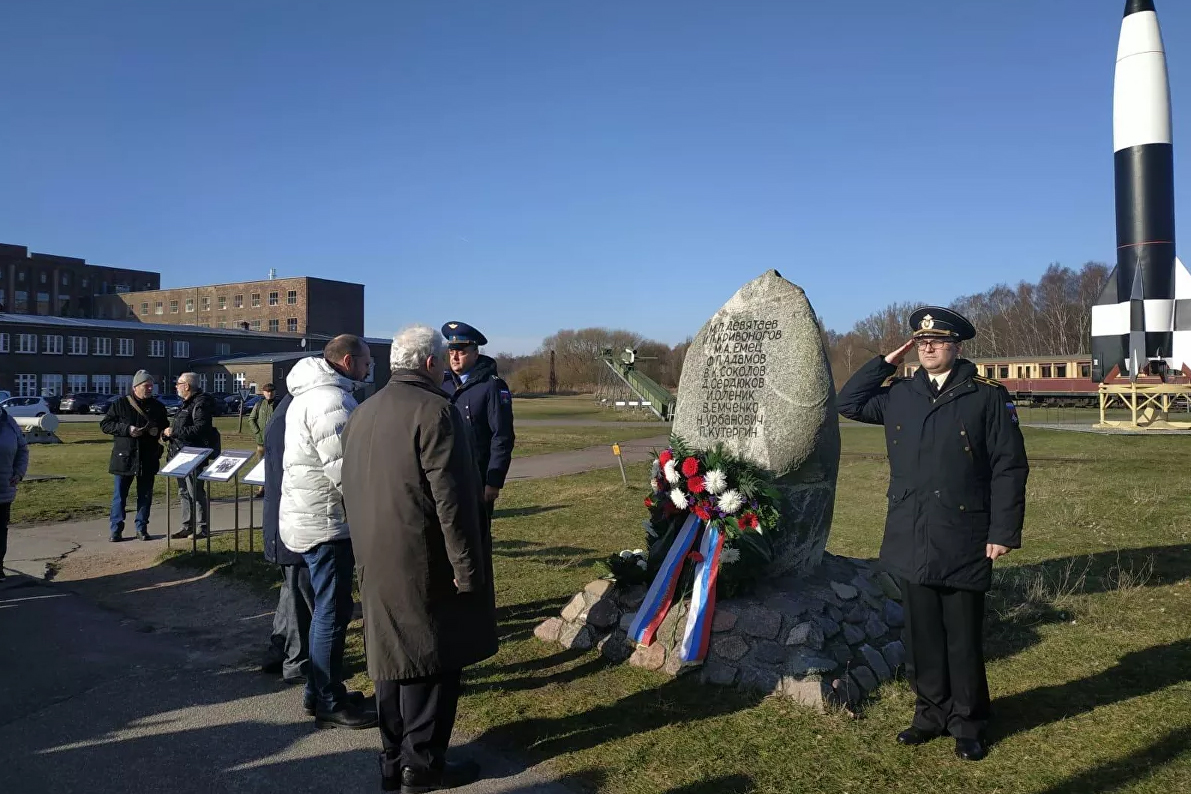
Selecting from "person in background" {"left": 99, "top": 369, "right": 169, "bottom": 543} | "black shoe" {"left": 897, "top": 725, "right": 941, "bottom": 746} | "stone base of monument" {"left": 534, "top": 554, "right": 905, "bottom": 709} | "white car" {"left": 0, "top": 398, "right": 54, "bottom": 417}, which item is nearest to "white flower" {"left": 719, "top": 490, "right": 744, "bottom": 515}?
"stone base of monument" {"left": 534, "top": 554, "right": 905, "bottom": 709}

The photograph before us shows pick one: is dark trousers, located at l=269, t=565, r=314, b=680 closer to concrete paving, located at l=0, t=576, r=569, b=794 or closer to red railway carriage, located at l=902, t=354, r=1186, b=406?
concrete paving, located at l=0, t=576, r=569, b=794

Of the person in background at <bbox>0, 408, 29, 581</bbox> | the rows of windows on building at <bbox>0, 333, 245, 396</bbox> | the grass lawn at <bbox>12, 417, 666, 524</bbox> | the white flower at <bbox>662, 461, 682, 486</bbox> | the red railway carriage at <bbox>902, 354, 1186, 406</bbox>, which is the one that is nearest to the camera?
the white flower at <bbox>662, 461, 682, 486</bbox>

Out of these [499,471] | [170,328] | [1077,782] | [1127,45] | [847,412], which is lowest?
[1077,782]

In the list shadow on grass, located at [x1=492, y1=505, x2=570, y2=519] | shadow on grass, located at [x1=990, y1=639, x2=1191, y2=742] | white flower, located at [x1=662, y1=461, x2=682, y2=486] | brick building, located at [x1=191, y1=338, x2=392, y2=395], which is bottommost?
shadow on grass, located at [x1=990, y1=639, x2=1191, y2=742]

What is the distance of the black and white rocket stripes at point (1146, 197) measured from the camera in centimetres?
3194

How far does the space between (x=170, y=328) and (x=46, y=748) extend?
5876cm

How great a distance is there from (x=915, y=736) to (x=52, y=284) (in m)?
98.1

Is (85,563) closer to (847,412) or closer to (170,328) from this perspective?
(847,412)

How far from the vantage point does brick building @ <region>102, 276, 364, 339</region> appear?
6819 cm

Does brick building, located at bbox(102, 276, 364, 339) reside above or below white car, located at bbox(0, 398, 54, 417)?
above

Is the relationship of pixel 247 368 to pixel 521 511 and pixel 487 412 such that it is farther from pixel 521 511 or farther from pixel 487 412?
pixel 487 412

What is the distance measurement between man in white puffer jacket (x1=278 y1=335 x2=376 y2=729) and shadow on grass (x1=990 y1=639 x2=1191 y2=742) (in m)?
3.27

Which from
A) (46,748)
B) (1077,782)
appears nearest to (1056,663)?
(1077,782)

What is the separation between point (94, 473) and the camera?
1550 centimetres
